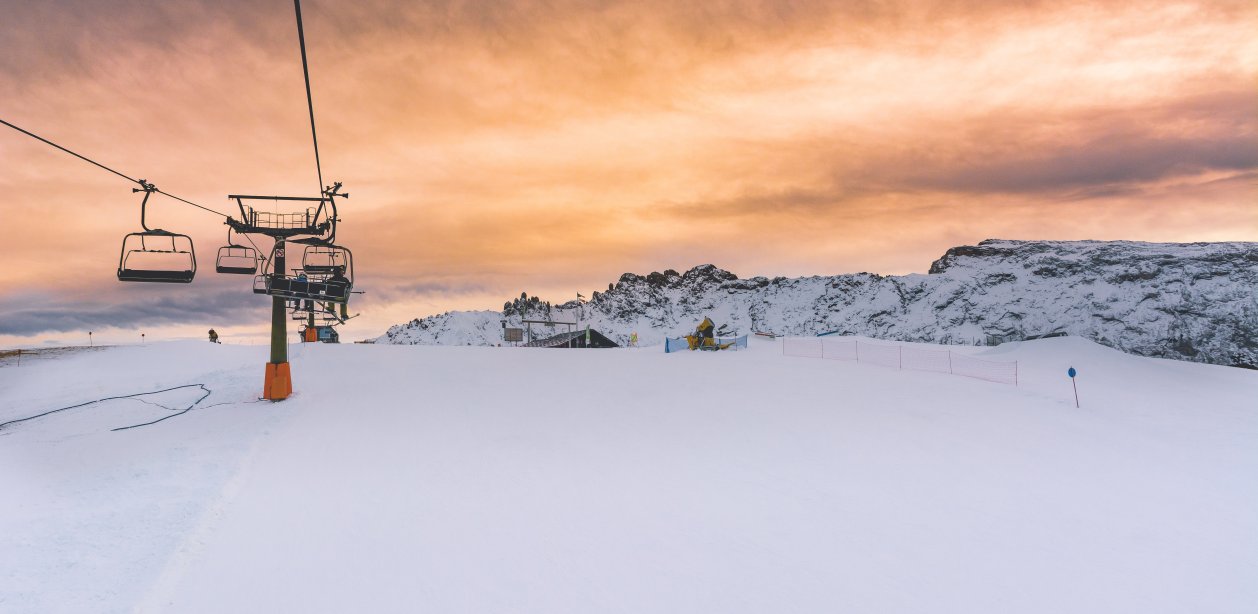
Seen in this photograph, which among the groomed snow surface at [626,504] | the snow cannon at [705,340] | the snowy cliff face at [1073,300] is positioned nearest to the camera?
the groomed snow surface at [626,504]

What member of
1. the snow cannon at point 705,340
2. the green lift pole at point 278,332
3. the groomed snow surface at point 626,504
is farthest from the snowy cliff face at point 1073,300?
the groomed snow surface at point 626,504

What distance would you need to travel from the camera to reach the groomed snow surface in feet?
27.0

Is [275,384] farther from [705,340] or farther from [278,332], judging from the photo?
[705,340]

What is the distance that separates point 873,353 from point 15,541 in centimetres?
4176

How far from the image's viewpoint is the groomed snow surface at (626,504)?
8.23 meters

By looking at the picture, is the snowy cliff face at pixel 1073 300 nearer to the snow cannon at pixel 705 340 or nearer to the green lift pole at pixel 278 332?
the snow cannon at pixel 705 340

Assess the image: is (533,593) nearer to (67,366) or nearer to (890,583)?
(890,583)

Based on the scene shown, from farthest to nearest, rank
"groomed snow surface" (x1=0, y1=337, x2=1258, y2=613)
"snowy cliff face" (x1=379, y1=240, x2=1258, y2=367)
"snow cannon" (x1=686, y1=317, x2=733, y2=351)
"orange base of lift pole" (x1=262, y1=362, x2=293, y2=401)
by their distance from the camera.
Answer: "snowy cliff face" (x1=379, y1=240, x2=1258, y2=367)
"snow cannon" (x1=686, y1=317, x2=733, y2=351)
"orange base of lift pole" (x1=262, y1=362, x2=293, y2=401)
"groomed snow surface" (x1=0, y1=337, x2=1258, y2=613)

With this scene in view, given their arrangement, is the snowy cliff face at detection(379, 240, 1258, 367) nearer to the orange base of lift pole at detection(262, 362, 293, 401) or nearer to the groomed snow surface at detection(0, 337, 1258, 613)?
the orange base of lift pole at detection(262, 362, 293, 401)

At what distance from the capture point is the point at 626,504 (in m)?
10.9

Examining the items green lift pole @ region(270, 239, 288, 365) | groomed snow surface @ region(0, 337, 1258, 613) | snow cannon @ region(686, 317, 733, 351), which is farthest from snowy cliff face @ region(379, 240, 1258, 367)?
groomed snow surface @ region(0, 337, 1258, 613)

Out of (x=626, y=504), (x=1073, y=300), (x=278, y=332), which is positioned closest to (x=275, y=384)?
(x=278, y=332)

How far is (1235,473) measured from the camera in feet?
47.7

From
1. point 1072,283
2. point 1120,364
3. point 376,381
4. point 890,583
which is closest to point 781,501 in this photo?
point 890,583
